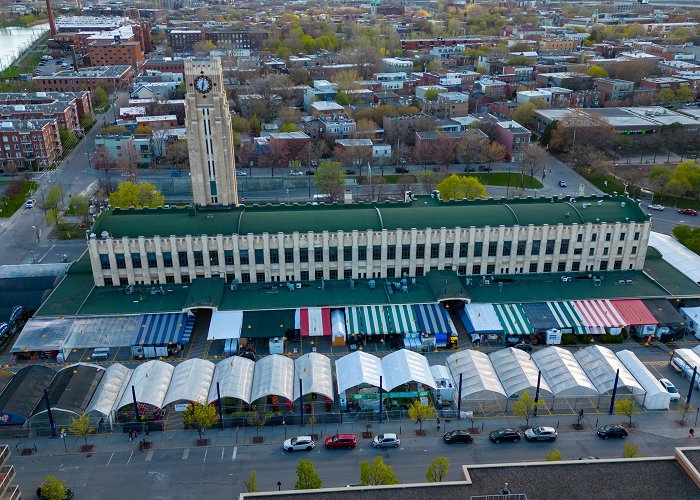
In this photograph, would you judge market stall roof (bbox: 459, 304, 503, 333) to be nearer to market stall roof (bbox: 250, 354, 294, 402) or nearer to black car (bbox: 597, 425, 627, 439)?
black car (bbox: 597, 425, 627, 439)

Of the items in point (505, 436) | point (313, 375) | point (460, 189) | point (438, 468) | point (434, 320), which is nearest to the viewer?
point (438, 468)

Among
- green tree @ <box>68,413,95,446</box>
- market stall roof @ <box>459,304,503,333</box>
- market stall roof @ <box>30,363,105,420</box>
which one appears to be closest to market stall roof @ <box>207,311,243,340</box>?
market stall roof @ <box>30,363,105,420</box>

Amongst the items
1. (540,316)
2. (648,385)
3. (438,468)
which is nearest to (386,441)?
(438,468)

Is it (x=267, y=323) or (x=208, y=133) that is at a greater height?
(x=208, y=133)

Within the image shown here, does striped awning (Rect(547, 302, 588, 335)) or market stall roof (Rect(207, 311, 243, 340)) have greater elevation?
market stall roof (Rect(207, 311, 243, 340))

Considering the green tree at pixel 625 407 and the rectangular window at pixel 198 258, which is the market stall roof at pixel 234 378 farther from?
the green tree at pixel 625 407

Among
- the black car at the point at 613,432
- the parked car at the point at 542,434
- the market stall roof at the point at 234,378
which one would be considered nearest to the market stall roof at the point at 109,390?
the market stall roof at the point at 234,378

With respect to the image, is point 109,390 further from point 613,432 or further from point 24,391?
point 613,432
